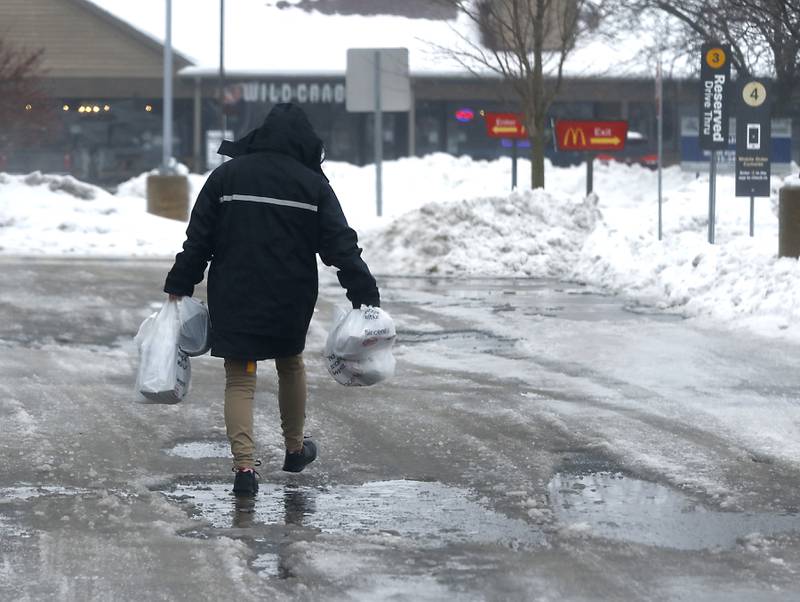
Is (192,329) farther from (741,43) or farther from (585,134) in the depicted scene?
(741,43)

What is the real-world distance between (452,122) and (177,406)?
42181 mm

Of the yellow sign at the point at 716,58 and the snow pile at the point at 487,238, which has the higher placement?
the yellow sign at the point at 716,58

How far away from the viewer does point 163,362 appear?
686 centimetres

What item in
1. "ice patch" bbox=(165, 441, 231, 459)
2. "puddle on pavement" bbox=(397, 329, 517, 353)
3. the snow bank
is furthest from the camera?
the snow bank

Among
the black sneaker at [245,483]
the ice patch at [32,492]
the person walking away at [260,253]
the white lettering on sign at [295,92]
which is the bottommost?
the ice patch at [32,492]

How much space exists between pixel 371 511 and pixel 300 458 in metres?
0.84

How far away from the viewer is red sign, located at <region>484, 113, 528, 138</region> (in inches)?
1200

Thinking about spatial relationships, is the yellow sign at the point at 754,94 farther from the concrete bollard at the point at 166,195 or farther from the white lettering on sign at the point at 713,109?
the concrete bollard at the point at 166,195

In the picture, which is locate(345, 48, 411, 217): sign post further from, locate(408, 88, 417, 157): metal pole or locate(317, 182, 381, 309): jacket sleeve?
locate(408, 88, 417, 157): metal pole

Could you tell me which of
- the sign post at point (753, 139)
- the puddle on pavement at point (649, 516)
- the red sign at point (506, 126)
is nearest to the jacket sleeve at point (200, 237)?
the puddle on pavement at point (649, 516)

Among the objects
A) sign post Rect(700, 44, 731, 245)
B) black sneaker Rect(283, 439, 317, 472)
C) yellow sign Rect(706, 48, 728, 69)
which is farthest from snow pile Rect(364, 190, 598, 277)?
black sneaker Rect(283, 439, 317, 472)

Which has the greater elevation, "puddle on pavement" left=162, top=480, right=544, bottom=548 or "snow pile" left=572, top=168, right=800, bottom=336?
"snow pile" left=572, top=168, right=800, bottom=336

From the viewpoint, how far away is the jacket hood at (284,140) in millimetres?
6793

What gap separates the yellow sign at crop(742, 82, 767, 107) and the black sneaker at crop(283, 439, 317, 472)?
1274cm
